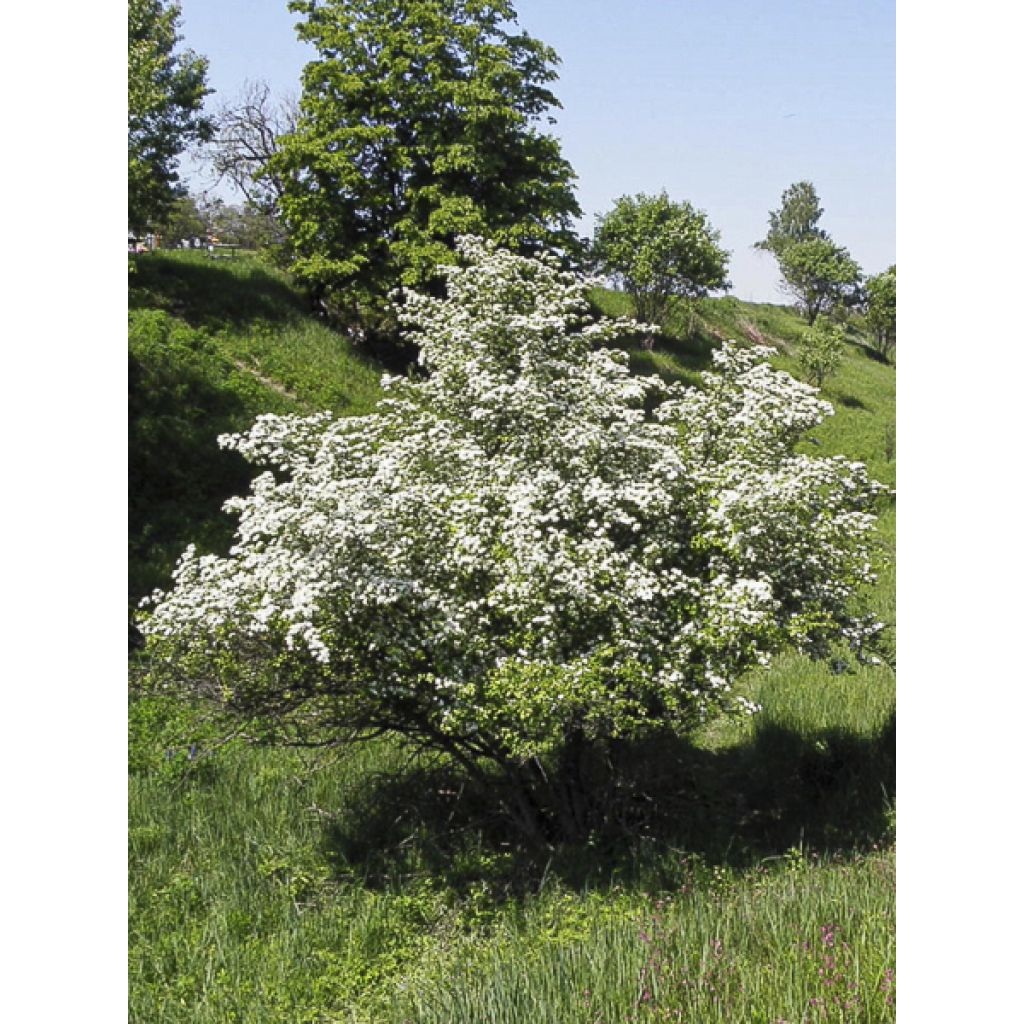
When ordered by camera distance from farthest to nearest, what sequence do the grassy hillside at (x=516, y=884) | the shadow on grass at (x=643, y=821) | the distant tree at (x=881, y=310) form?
the distant tree at (x=881, y=310) < the shadow on grass at (x=643, y=821) < the grassy hillside at (x=516, y=884)

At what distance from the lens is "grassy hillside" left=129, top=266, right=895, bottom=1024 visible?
3975mm

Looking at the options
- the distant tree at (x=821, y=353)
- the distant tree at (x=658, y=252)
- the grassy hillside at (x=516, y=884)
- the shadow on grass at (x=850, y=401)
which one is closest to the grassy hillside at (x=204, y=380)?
the grassy hillside at (x=516, y=884)

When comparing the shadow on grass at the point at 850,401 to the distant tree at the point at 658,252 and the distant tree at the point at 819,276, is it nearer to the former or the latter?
the distant tree at the point at 819,276

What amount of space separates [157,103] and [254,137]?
→ 523 centimetres

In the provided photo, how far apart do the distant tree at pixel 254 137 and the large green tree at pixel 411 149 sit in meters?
0.41

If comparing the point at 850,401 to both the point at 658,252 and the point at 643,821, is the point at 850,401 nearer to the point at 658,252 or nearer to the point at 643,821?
the point at 658,252

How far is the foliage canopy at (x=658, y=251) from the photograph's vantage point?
64.4ft

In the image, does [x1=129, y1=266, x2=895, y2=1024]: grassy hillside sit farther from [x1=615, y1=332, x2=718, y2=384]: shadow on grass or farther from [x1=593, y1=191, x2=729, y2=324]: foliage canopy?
[x1=593, y1=191, x2=729, y2=324]: foliage canopy
